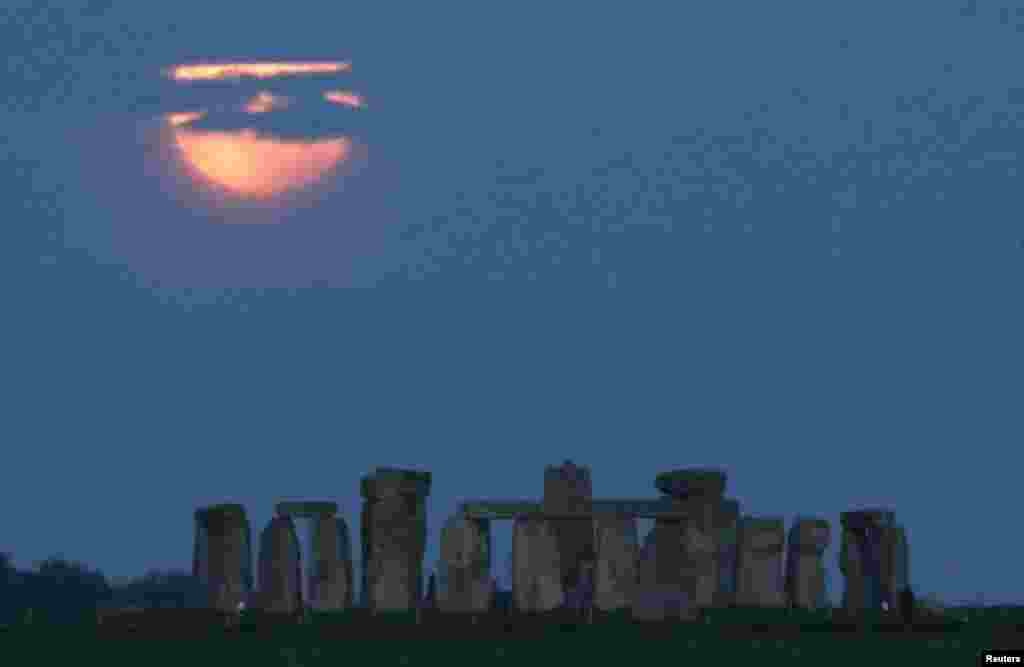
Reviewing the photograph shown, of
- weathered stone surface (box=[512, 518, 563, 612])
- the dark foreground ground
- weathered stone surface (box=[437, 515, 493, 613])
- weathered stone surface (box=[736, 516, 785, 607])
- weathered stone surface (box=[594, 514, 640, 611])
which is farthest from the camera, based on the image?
weathered stone surface (box=[736, 516, 785, 607])

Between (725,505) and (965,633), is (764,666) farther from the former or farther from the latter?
(725,505)

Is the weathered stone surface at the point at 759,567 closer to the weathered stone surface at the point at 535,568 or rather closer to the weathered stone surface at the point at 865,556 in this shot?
the weathered stone surface at the point at 865,556

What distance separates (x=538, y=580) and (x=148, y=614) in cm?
673

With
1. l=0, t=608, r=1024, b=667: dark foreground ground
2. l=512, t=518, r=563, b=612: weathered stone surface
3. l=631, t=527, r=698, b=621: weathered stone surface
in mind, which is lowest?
l=0, t=608, r=1024, b=667: dark foreground ground

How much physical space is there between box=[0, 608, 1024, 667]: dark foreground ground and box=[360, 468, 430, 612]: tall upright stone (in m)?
0.63

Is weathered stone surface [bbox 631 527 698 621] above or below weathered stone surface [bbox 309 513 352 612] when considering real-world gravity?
below

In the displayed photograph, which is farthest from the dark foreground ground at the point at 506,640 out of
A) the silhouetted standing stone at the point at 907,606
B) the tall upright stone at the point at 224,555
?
the tall upright stone at the point at 224,555

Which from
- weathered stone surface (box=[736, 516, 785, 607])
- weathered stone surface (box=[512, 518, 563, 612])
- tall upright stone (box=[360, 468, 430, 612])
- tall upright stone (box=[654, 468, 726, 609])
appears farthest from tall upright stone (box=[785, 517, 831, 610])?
tall upright stone (box=[360, 468, 430, 612])

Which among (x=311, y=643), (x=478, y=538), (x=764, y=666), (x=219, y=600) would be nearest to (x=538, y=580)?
(x=478, y=538)

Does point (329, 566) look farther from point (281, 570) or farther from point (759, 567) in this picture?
point (759, 567)

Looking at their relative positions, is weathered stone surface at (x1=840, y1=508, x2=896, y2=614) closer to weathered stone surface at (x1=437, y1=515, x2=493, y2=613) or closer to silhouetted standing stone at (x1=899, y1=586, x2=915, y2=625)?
silhouetted standing stone at (x1=899, y1=586, x2=915, y2=625)

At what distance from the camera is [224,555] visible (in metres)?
47.7

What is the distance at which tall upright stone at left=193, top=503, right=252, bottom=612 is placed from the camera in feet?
156

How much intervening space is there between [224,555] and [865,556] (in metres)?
11.1
